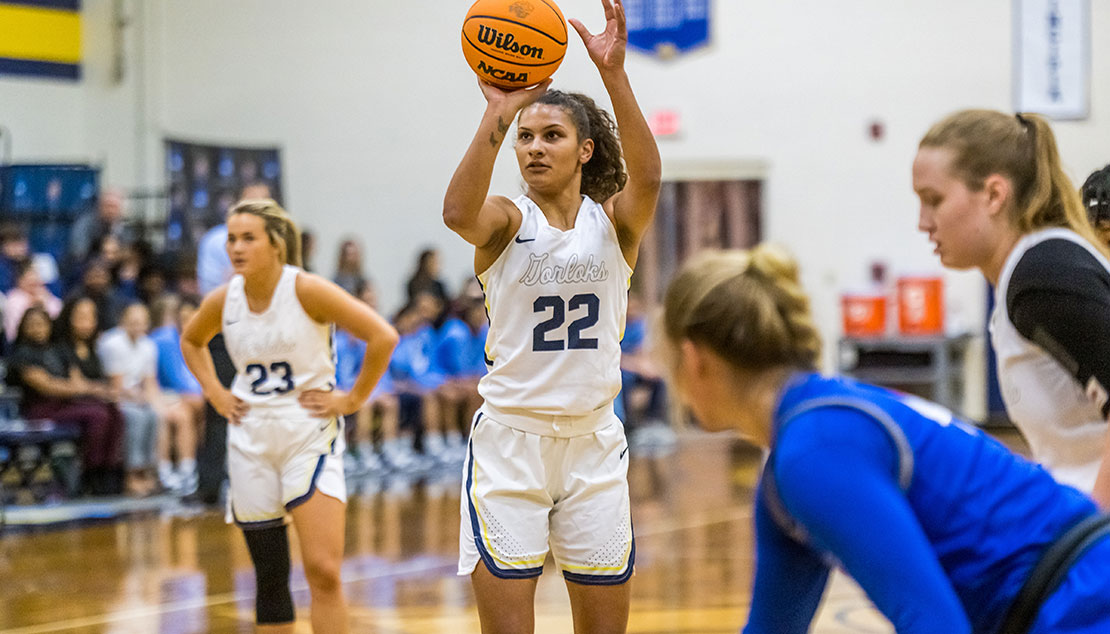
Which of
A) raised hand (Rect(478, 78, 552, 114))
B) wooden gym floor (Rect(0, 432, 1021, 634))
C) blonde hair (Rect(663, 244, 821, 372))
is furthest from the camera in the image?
wooden gym floor (Rect(0, 432, 1021, 634))

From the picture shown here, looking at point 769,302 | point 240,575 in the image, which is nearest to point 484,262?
point 769,302

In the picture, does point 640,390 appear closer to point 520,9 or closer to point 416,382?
point 416,382

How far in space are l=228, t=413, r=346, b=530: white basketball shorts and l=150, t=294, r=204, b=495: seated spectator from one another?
510cm

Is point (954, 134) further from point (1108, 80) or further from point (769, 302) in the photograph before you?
point (1108, 80)

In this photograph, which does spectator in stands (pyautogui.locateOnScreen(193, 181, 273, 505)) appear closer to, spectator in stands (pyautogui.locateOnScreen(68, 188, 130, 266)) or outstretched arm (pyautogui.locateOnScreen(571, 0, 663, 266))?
spectator in stands (pyautogui.locateOnScreen(68, 188, 130, 266))

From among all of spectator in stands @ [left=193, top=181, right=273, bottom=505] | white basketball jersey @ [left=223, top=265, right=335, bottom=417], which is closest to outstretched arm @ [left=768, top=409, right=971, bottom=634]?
white basketball jersey @ [left=223, top=265, right=335, bottom=417]

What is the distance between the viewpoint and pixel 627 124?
3.04 meters

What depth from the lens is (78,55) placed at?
1338 centimetres

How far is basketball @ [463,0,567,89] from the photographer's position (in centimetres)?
318

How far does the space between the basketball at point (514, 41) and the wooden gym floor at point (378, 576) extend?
105 inches

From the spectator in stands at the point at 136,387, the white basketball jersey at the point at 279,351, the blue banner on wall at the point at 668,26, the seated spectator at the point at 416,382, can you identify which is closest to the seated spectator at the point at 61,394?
the spectator in stands at the point at 136,387

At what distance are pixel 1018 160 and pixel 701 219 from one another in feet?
37.8

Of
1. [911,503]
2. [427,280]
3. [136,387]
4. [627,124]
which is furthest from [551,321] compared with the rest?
[427,280]

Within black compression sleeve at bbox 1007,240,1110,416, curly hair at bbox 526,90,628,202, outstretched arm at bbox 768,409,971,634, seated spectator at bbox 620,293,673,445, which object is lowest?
seated spectator at bbox 620,293,673,445
